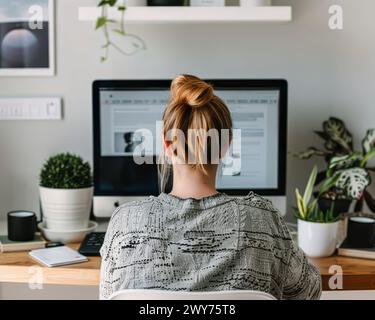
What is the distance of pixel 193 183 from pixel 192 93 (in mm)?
188

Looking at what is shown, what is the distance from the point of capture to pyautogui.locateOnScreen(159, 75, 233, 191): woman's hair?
1.35 metres

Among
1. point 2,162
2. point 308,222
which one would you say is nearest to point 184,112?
point 308,222

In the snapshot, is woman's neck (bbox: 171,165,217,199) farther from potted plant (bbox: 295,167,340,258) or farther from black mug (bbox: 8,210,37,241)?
black mug (bbox: 8,210,37,241)

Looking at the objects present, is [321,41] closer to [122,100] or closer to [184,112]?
[122,100]

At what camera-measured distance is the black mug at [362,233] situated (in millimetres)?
1924

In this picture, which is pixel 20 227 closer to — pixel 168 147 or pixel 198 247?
pixel 168 147

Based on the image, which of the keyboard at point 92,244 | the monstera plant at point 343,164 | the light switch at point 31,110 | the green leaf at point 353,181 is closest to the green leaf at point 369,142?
the monstera plant at point 343,164

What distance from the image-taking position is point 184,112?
1.36 metres

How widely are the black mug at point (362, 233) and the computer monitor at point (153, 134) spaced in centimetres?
27

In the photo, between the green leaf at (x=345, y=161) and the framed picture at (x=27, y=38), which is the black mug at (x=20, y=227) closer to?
the framed picture at (x=27, y=38)

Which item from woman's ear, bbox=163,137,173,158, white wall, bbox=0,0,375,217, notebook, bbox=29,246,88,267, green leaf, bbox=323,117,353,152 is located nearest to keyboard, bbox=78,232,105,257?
notebook, bbox=29,246,88,267

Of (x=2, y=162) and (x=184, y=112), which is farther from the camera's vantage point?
(x=2, y=162)
